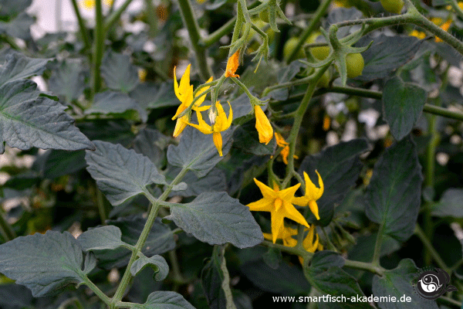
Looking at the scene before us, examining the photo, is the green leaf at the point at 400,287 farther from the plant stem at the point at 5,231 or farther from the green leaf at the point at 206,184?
the plant stem at the point at 5,231

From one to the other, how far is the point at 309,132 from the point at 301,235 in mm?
453

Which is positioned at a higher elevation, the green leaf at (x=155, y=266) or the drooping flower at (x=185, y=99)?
the drooping flower at (x=185, y=99)

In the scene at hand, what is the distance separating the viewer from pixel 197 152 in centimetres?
37

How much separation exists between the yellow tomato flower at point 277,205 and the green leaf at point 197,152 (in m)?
0.05

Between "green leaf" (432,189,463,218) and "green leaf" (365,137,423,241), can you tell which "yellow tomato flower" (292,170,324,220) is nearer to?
"green leaf" (365,137,423,241)

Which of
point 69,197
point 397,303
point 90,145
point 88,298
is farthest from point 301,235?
point 69,197

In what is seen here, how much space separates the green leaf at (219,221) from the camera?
1.00ft

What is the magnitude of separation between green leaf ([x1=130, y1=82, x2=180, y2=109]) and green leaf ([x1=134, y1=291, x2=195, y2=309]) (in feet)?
0.82

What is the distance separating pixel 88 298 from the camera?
1.88 feet

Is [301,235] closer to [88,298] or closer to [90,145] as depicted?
[90,145]

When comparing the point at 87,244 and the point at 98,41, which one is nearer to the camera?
the point at 87,244

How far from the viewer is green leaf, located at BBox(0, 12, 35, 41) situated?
546mm

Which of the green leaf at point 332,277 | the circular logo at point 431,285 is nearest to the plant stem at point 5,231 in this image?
the green leaf at point 332,277

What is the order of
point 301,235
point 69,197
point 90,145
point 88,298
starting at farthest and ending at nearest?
point 69,197 < point 88,298 < point 301,235 < point 90,145
